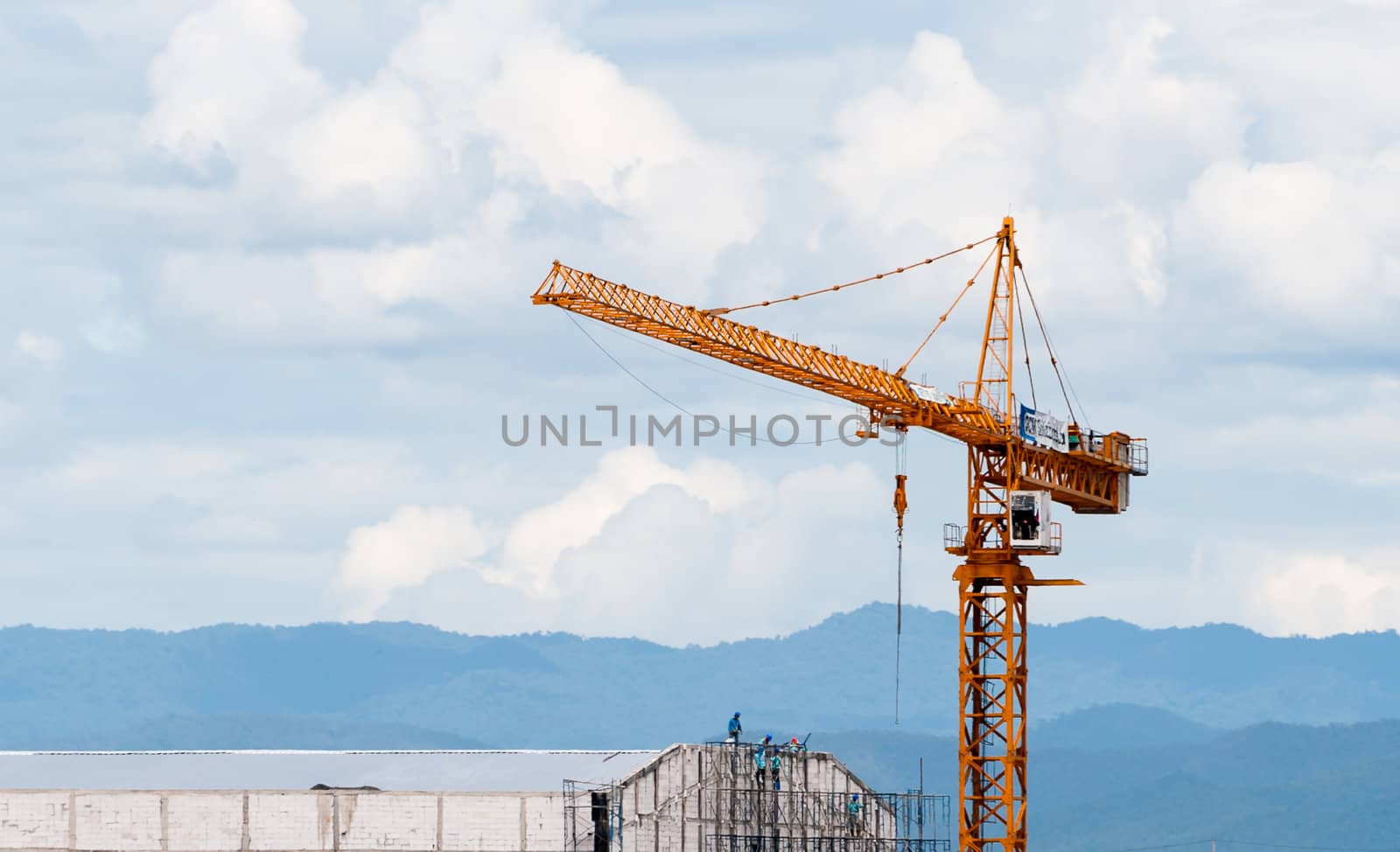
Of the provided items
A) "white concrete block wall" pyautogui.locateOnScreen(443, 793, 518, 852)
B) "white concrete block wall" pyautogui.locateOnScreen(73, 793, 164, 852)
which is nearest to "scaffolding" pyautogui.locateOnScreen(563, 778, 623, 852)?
"white concrete block wall" pyautogui.locateOnScreen(443, 793, 518, 852)

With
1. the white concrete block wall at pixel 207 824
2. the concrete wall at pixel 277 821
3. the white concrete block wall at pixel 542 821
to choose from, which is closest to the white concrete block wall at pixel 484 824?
the concrete wall at pixel 277 821

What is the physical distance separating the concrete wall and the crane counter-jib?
3230cm

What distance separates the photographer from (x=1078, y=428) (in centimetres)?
13438

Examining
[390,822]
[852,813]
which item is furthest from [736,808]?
[390,822]

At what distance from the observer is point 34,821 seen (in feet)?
346

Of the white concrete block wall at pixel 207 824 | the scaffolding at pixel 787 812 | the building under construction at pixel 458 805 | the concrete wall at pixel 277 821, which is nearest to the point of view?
the concrete wall at pixel 277 821

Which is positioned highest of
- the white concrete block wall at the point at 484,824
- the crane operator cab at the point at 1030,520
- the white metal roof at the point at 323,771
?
the crane operator cab at the point at 1030,520

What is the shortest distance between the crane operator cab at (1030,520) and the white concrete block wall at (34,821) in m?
51.8

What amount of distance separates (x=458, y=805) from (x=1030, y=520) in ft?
135

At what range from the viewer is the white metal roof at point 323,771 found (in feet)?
358

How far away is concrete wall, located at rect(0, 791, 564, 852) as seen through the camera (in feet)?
332

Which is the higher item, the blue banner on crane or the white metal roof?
the blue banner on crane

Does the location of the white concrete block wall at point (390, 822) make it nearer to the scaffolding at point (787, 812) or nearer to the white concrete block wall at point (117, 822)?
the white concrete block wall at point (117, 822)

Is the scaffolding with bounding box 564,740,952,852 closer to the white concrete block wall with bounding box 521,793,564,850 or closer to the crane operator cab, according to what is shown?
the white concrete block wall with bounding box 521,793,564,850
